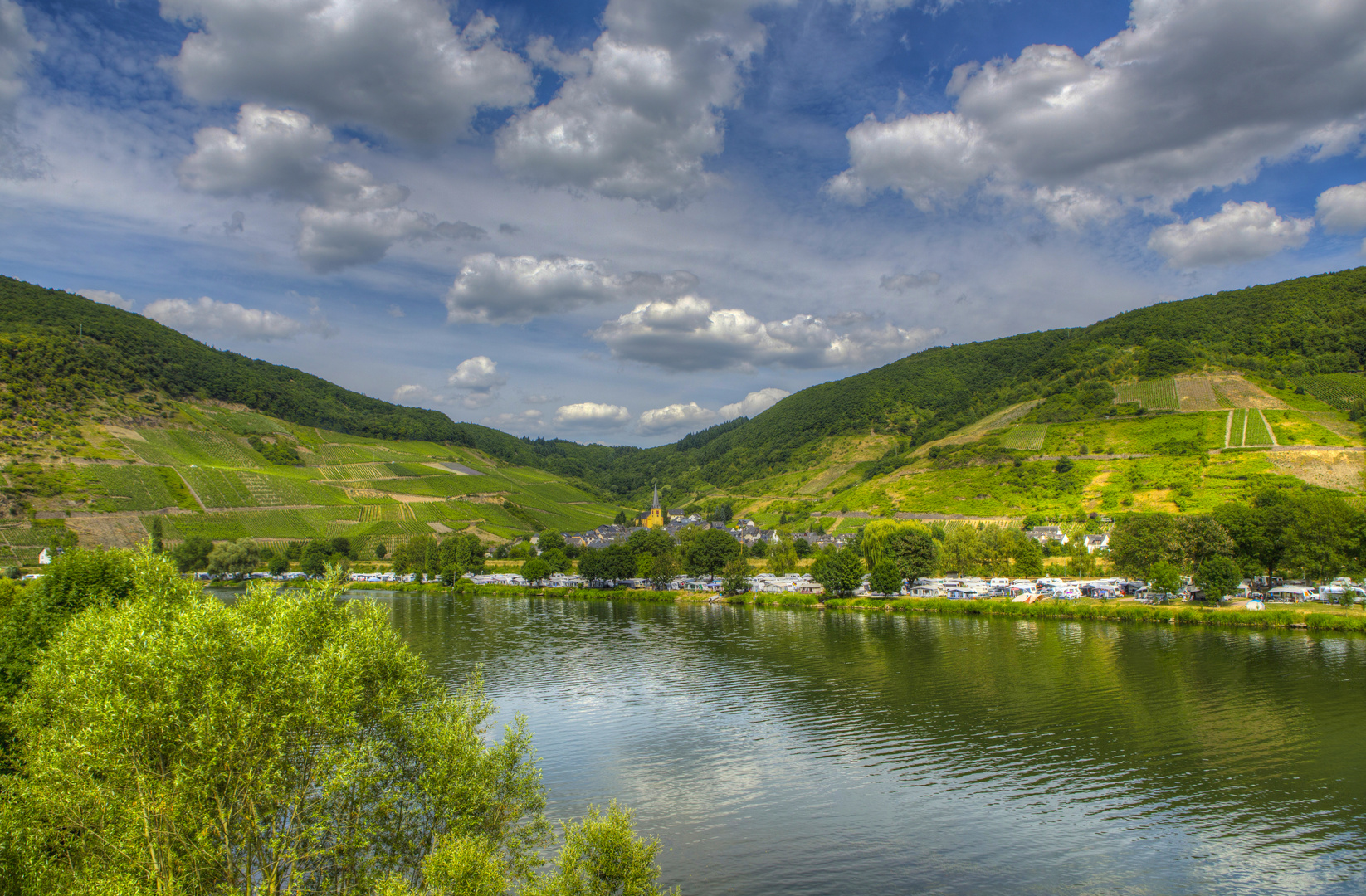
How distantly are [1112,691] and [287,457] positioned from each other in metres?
164

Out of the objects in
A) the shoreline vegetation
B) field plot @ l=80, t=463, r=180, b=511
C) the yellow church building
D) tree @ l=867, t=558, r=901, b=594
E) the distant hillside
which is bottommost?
the shoreline vegetation

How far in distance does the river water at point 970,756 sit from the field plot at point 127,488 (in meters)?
79.2

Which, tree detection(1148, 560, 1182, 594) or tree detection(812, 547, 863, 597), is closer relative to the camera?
tree detection(1148, 560, 1182, 594)

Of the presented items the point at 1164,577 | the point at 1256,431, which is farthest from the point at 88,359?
the point at 1256,431

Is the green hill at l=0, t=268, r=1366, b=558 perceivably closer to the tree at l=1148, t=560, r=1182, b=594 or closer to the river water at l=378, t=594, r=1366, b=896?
the tree at l=1148, t=560, r=1182, b=594

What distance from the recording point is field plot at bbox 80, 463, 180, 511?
104062 mm

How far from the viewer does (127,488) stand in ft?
358

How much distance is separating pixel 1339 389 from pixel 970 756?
13727 cm

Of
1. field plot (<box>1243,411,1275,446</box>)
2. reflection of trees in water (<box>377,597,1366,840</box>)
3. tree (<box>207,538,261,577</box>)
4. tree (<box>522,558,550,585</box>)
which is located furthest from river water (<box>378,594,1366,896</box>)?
field plot (<box>1243,411,1275,446</box>)

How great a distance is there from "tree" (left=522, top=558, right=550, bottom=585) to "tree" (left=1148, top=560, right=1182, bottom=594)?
7272 cm

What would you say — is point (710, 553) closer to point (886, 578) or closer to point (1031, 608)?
point (886, 578)

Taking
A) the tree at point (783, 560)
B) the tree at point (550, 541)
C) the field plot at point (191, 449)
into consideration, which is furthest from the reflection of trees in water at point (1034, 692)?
the field plot at point (191, 449)

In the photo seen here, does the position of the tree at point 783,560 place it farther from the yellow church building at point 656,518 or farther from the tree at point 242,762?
the tree at point 242,762

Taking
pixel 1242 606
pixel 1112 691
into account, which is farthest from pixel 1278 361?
pixel 1112 691
